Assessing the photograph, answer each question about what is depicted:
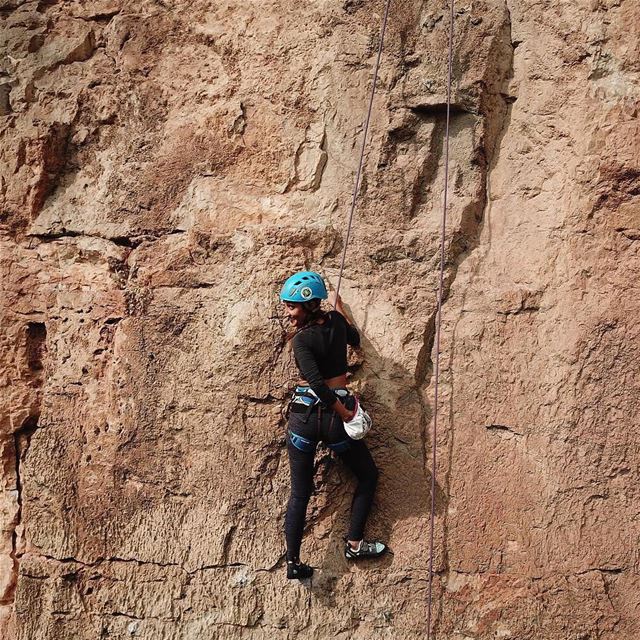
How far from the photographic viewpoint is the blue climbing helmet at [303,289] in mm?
4973

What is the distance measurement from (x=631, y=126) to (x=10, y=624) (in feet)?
17.7

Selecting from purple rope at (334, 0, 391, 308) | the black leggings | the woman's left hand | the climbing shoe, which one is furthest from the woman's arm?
the climbing shoe

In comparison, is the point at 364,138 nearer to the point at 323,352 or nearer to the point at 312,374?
the point at 323,352

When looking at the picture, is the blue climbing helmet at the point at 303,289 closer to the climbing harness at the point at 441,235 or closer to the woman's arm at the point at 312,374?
the woman's arm at the point at 312,374

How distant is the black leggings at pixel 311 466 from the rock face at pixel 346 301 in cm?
21

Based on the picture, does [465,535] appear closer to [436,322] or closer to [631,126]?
[436,322]

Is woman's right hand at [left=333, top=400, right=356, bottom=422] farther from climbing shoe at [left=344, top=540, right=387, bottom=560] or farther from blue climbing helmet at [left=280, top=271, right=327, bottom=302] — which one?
climbing shoe at [left=344, top=540, right=387, bottom=560]

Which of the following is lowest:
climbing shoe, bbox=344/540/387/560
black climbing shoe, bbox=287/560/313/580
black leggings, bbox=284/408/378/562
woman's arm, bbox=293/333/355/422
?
black climbing shoe, bbox=287/560/313/580

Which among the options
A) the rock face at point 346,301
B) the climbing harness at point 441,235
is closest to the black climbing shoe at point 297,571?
the rock face at point 346,301

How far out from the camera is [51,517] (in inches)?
227

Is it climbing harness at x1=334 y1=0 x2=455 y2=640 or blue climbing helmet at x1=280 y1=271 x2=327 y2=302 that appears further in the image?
climbing harness at x1=334 y1=0 x2=455 y2=640

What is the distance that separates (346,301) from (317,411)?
0.89 meters

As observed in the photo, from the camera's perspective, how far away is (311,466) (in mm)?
5188

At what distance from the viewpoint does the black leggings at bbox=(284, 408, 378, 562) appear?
200 inches
